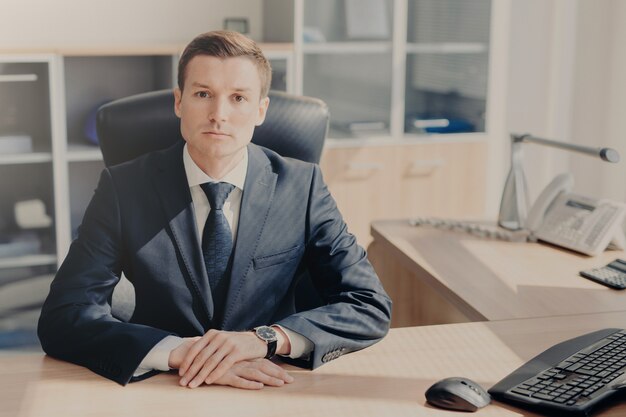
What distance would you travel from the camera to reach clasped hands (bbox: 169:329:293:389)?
5.11 feet

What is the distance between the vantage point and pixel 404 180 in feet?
13.1

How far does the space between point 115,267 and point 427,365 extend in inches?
26.8

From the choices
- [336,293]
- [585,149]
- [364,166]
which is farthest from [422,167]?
[336,293]

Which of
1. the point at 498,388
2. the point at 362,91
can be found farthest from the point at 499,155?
the point at 498,388

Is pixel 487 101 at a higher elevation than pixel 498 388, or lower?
higher

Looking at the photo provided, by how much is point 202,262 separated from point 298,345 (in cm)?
31

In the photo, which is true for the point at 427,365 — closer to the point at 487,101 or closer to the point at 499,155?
the point at 487,101

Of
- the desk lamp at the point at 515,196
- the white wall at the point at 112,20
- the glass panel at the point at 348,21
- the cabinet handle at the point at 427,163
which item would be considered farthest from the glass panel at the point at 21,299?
the desk lamp at the point at 515,196

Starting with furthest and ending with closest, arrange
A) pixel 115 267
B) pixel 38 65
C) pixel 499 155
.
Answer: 1. pixel 499 155
2. pixel 38 65
3. pixel 115 267

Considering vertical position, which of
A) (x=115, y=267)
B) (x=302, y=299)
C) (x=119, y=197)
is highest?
(x=119, y=197)

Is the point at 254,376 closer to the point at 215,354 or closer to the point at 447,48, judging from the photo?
the point at 215,354

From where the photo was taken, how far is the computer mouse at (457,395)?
4.79ft

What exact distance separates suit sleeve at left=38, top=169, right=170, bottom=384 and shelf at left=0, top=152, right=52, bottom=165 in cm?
183

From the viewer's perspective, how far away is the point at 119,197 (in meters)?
1.90
